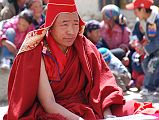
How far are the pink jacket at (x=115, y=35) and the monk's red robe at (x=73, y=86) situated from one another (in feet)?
12.3

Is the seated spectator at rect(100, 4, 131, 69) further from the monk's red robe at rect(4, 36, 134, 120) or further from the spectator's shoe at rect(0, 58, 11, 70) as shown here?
the monk's red robe at rect(4, 36, 134, 120)

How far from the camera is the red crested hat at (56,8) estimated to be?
333cm

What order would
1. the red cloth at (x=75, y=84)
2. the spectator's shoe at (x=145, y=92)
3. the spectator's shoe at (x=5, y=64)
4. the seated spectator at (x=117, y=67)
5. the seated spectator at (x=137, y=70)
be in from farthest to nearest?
1. the seated spectator at (x=137, y=70)
2. the spectator's shoe at (x=145, y=92)
3. the seated spectator at (x=117, y=67)
4. the spectator's shoe at (x=5, y=64)
5. the red cloth at (x=75, y=84)

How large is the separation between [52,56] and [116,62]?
311 centimetres

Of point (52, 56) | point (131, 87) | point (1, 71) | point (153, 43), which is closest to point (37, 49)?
point (52, 56)

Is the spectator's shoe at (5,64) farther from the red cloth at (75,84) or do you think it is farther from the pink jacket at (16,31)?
the red cloth at (75,84)

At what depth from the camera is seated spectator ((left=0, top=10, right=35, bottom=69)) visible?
6273 millimetres

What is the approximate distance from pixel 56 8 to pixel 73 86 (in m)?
0.58

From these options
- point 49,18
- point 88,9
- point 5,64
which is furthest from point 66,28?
point 88,9

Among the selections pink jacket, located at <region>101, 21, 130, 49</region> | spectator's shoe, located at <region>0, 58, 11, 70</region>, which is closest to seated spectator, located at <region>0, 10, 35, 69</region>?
spectator's shoe, located at <region>0, 58, 11, 70</region>

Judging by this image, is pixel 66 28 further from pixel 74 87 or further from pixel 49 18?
pixel 74 87

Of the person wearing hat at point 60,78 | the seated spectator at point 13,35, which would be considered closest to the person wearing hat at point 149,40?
the seated spectator at point 13,35

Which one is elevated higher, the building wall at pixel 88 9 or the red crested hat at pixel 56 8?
the red crested hat at pixel 56 8

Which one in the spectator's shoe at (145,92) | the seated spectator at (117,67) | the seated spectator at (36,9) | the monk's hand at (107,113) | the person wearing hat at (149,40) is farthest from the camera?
the seated spectator at (36,9)
